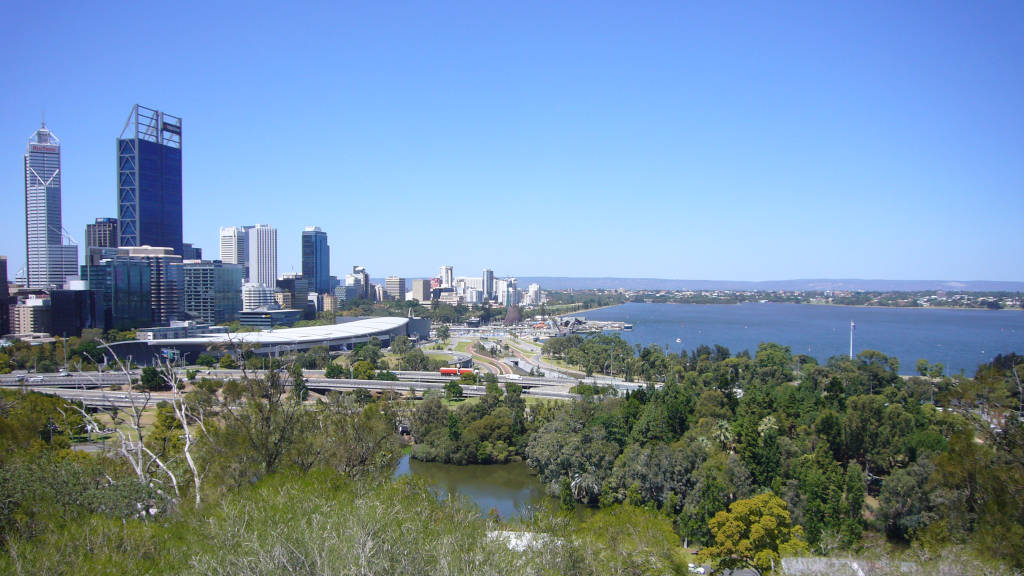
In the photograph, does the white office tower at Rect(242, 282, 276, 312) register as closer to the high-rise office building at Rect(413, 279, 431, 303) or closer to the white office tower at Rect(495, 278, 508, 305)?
the high-rise office building at Rect(413, 279, 431, 303)

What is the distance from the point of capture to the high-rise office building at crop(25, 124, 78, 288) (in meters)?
48.8

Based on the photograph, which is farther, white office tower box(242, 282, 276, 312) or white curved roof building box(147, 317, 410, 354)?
white office tower box(242, 282, 276, 312)

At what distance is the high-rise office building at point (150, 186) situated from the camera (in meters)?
41.6

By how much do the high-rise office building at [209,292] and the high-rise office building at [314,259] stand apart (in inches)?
938

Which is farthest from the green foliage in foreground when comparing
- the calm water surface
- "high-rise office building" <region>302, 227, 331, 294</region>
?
"high-rise office building" <region>302, 227, 331, 294</region>

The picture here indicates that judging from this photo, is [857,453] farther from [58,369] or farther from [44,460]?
[58,369]

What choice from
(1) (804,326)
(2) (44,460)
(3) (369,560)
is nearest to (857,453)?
(3) (369,560)

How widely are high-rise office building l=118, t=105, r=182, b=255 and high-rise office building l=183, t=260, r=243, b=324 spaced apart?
25.0ft

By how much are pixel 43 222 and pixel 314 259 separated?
73.2ft

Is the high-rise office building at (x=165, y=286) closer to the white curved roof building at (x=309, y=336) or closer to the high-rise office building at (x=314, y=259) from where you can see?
the white curved roof building at (x=309, y=336)

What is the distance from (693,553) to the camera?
30.2 ft

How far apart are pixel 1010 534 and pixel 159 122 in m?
50.4

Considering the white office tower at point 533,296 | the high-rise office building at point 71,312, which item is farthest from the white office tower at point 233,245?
the white office tower at point 533,296

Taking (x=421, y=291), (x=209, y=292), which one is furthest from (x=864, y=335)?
(x=421, y=291)
